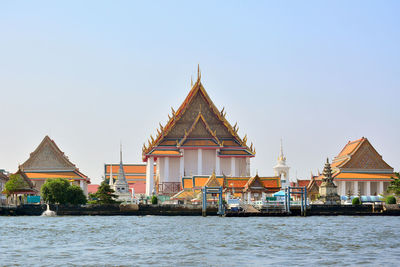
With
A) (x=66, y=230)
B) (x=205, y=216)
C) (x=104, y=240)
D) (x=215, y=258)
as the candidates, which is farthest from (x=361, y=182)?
(x=215, y=258)

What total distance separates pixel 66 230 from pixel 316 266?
24684mm

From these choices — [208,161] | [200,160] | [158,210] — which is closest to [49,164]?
[200,160]

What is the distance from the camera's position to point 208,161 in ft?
326

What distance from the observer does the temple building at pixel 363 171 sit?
106 meters

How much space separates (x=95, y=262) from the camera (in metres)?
30.0

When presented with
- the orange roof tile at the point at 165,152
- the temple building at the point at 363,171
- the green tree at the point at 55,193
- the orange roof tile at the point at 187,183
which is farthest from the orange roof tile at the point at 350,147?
Result: the green tree at the point at 55,193

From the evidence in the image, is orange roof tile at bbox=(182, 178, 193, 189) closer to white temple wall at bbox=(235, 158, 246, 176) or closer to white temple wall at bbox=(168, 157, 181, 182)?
white temple wall at bbox=(168, 157, 181, 182)

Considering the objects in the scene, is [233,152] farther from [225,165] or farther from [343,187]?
[343,187]

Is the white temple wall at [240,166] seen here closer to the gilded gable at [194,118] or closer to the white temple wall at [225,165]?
the white temple wall at [225,165]

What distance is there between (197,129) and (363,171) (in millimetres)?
23926

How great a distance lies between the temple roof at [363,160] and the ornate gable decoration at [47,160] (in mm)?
36135

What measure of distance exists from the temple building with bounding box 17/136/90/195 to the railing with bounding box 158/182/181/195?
12635mm

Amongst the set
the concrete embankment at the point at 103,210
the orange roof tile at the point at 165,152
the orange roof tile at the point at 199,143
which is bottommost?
the concrete embankment at the point at 103,210

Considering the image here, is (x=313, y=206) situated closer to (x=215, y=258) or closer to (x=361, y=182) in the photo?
(x=361, y=182)
